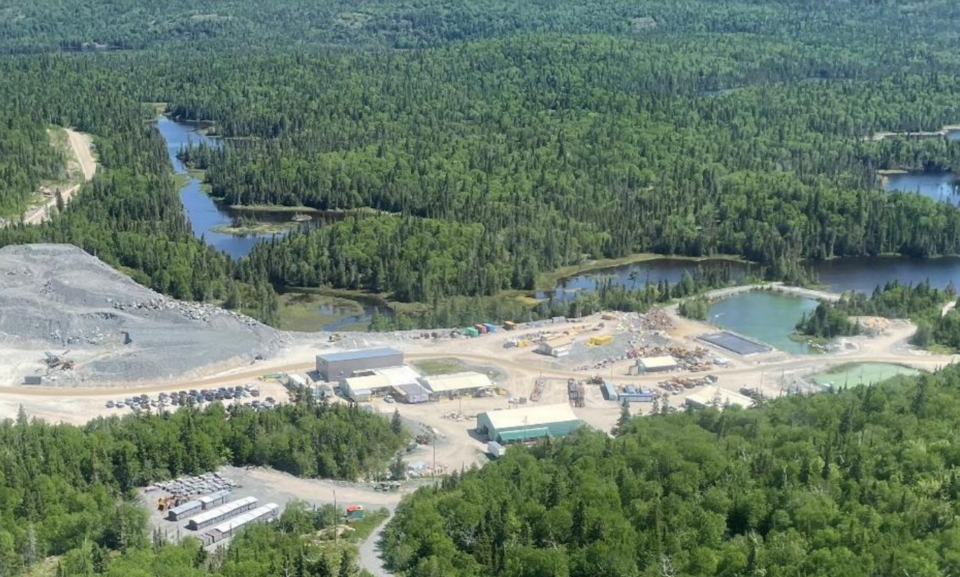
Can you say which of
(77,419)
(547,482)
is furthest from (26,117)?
(547,482)

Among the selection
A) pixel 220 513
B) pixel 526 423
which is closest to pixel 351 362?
pixel 526 423

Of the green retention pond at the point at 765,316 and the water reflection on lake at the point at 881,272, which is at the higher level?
the green retention pond at the point at 765,316

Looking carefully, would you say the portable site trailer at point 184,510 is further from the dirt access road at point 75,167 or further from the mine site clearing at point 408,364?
the dirt access road at point 75,167

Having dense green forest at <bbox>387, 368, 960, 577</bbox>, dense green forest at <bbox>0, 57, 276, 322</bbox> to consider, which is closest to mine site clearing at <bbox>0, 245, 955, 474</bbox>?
dense green forest at <bbox>387, 368, 960, 577</bbox>

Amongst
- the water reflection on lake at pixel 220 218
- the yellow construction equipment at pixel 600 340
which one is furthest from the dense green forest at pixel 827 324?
the water reflection on lake at pixel 220 218

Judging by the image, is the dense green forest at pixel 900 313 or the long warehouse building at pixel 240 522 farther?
the dense green forest at pixel 900 313

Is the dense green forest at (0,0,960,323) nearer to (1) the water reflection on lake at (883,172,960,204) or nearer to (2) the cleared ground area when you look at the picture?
(1) the water reflection on lake at (883,172,960,204)

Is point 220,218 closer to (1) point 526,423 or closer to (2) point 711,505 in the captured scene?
→ (1) point 526,423
